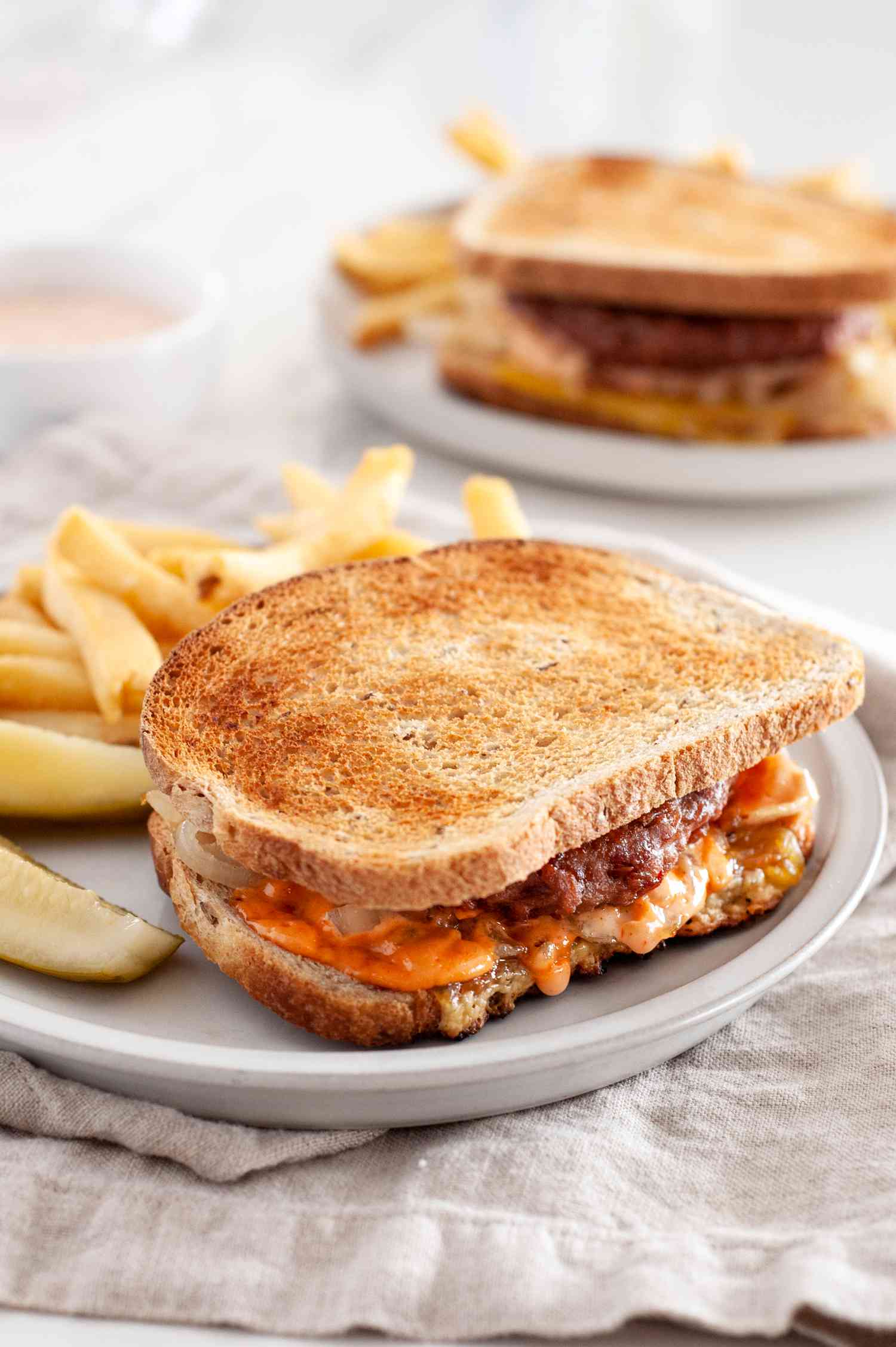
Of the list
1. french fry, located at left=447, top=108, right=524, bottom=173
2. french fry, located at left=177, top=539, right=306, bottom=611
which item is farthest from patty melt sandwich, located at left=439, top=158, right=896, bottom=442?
french fry, located at left=177, top=539, right=306, bottom=611

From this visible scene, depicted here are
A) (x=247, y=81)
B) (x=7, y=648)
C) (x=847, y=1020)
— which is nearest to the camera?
(x=847, y=1020)

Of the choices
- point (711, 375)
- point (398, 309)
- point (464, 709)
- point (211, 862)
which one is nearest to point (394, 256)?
point (398, 309)

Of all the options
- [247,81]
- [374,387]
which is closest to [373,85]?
[247,81]

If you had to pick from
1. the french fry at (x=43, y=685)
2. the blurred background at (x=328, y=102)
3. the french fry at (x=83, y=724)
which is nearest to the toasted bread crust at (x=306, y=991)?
the french fry at (x=83, y=724)

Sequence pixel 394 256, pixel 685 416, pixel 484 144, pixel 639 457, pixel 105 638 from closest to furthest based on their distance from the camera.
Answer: pixel 105 638
pixel 639 457
pixel 685 416
pixel 394 256
pixel 484 144

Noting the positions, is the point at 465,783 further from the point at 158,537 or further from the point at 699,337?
the point at 699,337

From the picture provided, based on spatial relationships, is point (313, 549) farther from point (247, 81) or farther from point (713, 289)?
point (247, 81)

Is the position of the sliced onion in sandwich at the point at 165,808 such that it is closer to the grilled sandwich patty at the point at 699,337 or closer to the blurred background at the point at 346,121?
the blurred background at the point at 346,121
